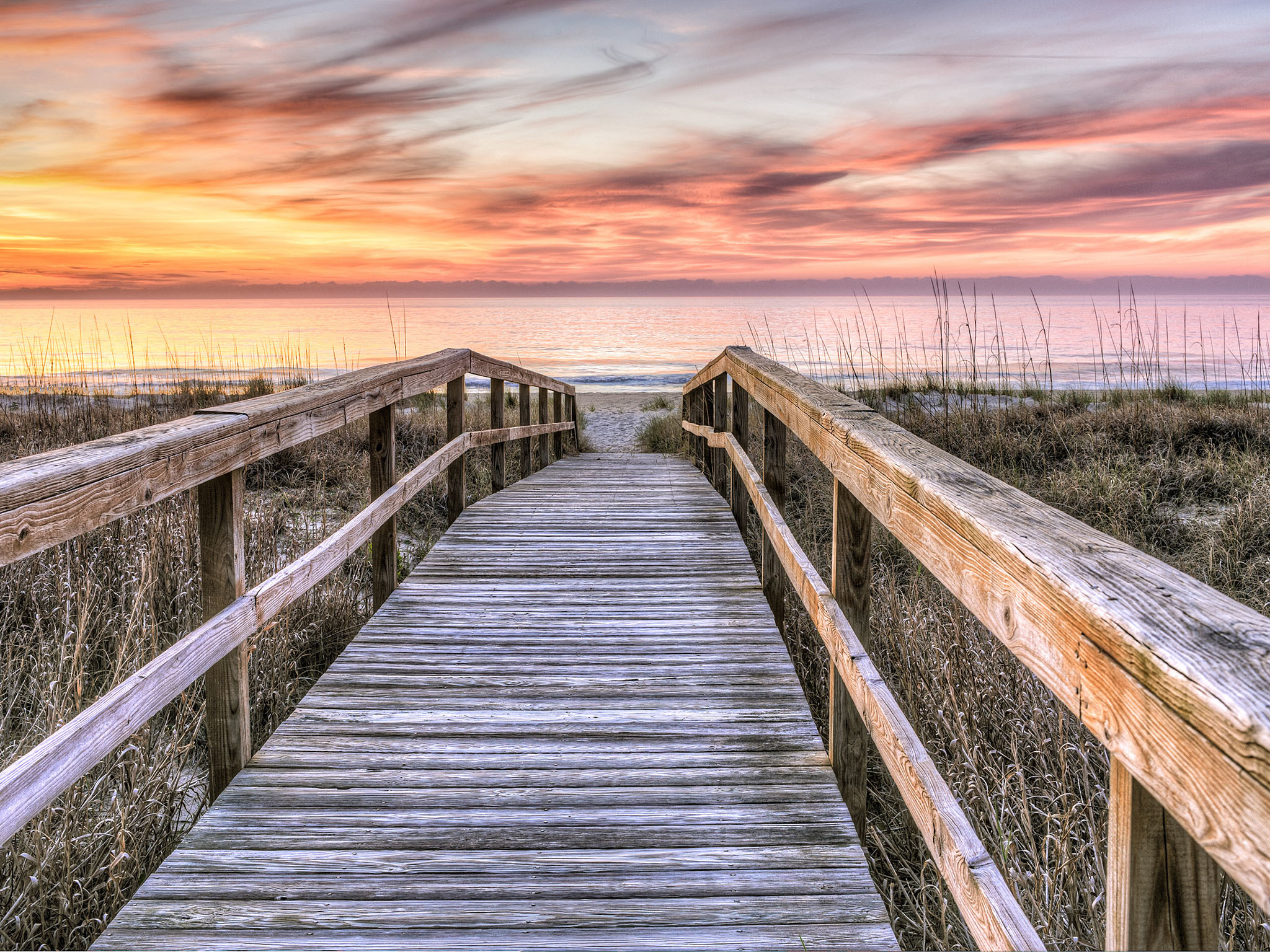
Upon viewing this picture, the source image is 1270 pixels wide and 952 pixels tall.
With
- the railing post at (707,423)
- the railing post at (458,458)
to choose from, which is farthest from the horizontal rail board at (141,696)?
the railing post at (707,423)

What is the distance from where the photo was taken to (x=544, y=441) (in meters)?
9.72

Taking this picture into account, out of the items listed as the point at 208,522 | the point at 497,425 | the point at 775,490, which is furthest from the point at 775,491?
the point at 497,425

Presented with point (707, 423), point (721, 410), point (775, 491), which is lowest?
point (775, 491)

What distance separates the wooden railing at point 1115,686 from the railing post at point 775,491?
1.54 metres

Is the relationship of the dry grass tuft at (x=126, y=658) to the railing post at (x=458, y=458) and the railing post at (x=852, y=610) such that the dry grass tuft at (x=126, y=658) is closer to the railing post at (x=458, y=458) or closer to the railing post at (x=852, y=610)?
the railing post at (x=458, y=458)

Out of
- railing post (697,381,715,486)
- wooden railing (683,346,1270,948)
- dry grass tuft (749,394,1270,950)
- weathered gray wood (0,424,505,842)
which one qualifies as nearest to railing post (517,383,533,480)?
railing post (697,381,715,486)

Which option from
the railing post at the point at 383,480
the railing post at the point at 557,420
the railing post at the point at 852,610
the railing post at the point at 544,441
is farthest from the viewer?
the railing post at the point at 557,420

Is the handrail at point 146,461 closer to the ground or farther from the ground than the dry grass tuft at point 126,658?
farther from the ground

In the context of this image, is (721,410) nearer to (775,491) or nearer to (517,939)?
(775,491)

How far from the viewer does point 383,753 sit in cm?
238

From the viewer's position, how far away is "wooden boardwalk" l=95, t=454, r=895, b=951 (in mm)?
1668

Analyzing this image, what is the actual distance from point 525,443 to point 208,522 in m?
5.77

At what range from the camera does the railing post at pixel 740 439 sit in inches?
185

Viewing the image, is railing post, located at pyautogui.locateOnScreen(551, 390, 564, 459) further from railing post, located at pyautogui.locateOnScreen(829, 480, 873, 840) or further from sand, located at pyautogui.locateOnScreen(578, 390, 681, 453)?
railing post, located at pyautogui.locateOnScreen(829, 480, 873, 840)
